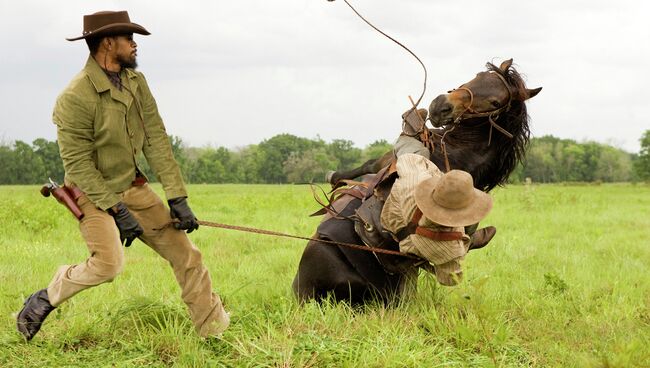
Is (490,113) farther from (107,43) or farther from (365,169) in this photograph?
(107,43)

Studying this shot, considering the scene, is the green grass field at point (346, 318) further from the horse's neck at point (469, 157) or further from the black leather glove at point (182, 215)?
the horse's neck at point (469, 157)

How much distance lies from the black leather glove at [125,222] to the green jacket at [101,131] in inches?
2.1

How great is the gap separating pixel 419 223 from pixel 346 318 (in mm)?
985

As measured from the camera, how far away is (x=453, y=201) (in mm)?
3332

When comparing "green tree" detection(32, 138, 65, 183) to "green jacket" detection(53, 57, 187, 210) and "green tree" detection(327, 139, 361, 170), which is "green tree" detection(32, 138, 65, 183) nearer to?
"green tree" detection(327, 139, 361, 170)

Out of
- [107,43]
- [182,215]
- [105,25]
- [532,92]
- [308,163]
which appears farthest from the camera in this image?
[308,163]

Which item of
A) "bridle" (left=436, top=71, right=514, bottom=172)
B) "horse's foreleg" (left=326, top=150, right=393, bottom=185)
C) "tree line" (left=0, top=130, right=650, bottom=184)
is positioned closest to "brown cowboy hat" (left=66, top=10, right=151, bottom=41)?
"horse's foreleg" (left=326, top=150, right=393, bottom=185)

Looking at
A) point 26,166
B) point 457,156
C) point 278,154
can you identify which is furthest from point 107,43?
point 278,154

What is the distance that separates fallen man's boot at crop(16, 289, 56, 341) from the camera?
3.95 m

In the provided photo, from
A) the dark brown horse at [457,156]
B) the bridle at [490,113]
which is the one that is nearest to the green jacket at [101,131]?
the dark brown horse at [457,156]

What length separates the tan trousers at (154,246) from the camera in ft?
12.6

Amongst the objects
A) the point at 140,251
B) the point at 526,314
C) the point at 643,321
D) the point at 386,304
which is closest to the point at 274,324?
the point at 386,304

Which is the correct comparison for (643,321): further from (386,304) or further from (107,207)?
(107,207)

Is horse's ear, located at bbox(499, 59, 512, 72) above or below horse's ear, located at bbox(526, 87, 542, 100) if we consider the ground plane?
above
